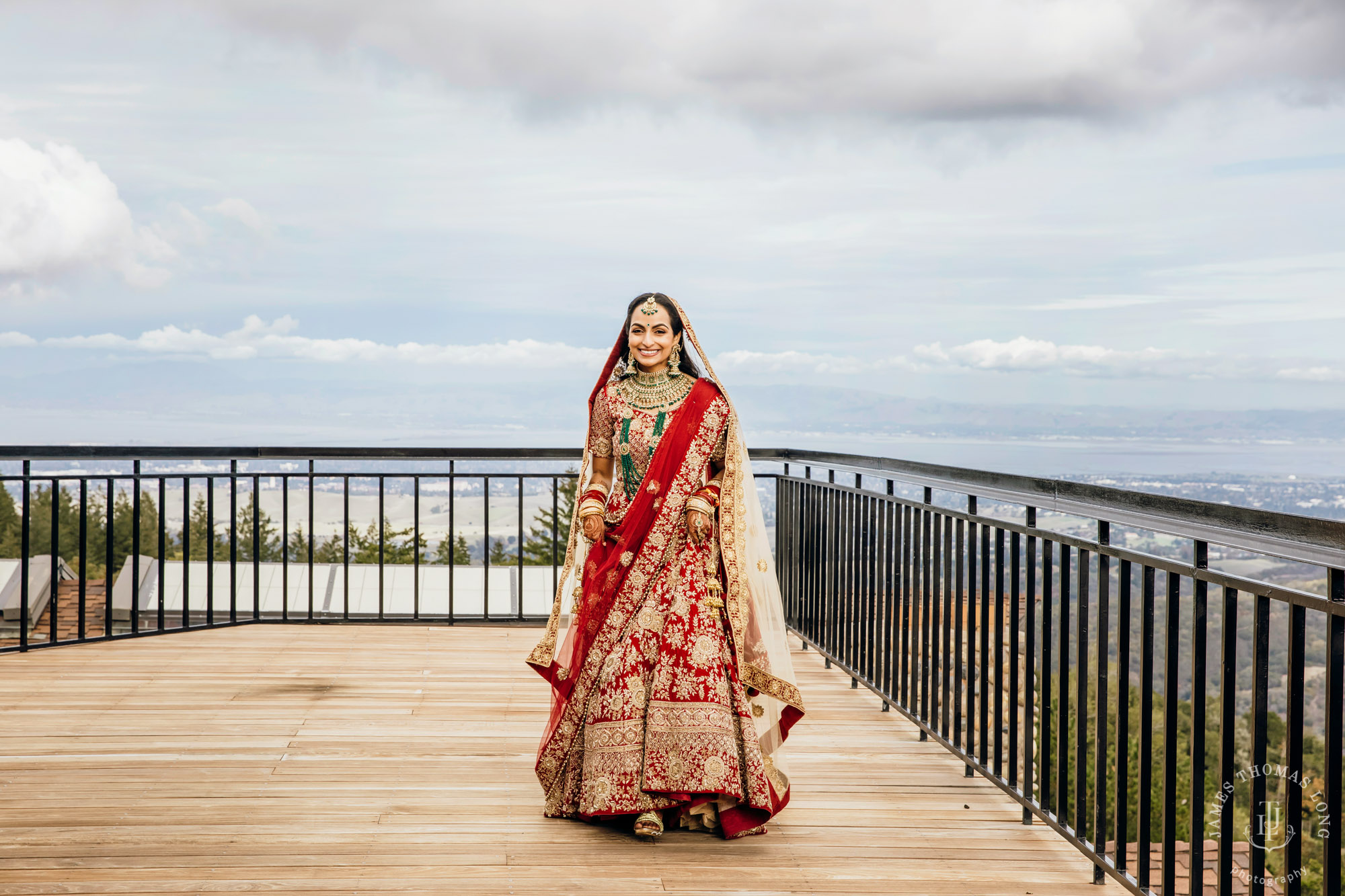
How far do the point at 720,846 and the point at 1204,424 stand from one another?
11128cm

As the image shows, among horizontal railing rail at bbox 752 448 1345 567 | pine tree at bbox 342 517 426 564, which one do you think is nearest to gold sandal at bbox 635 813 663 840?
horizontal railing rail at bbox 752 448 1345 567

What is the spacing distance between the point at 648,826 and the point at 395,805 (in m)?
0.72

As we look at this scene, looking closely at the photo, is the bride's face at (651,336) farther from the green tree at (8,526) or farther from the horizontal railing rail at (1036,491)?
the green tree at (8,526)

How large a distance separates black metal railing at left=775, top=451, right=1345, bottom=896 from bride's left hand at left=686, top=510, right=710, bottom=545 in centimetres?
70

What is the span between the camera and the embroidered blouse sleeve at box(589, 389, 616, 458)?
8.87 ft

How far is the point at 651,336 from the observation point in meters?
2.59

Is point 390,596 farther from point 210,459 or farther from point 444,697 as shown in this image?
point 444,697

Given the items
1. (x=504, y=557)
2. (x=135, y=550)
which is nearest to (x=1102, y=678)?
(x=135, y=550)

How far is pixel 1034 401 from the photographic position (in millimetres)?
111000

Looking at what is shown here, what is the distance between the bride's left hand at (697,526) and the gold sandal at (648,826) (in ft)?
2.30

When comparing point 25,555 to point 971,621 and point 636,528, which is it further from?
point 971,621

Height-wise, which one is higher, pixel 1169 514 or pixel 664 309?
pixel 664 309

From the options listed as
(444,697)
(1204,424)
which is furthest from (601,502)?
(1204,424)
